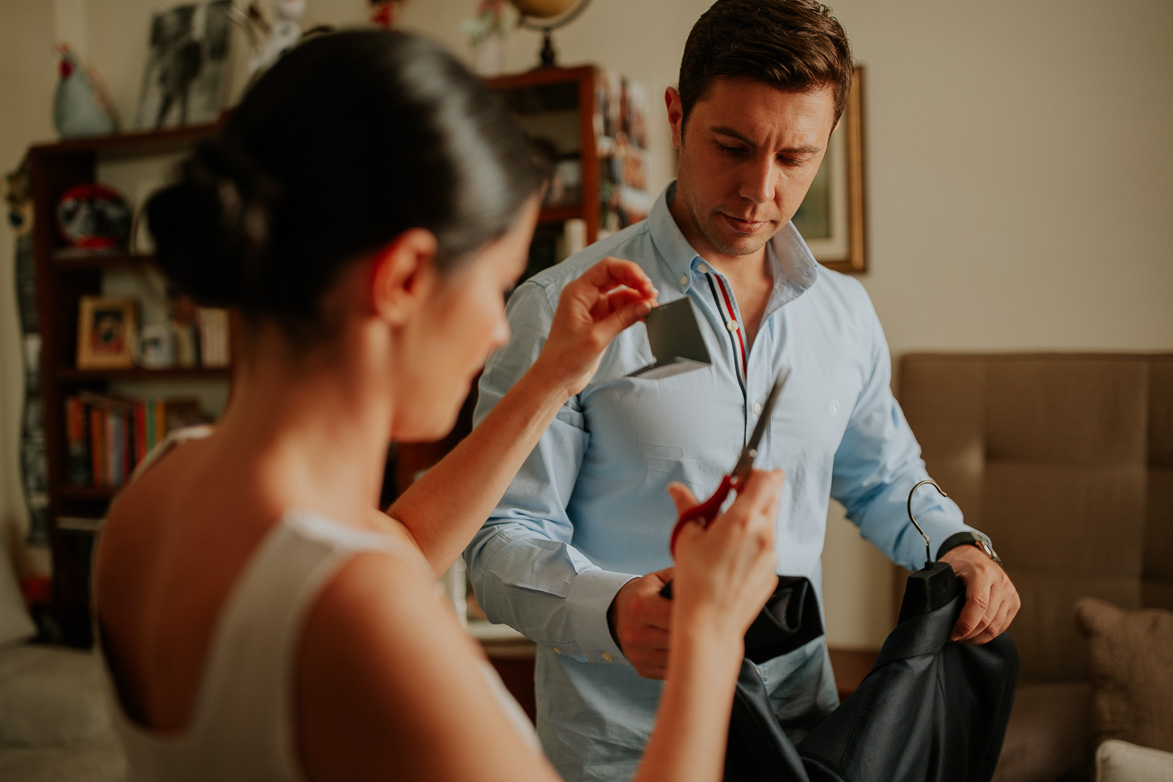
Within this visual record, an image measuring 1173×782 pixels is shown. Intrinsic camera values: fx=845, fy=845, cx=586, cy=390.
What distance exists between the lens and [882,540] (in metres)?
1.40

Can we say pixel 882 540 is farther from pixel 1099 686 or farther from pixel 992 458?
pixel 992 458

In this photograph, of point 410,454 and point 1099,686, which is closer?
point 1099,686

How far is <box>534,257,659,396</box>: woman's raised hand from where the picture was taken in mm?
1006

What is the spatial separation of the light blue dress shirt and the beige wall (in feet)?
4.09

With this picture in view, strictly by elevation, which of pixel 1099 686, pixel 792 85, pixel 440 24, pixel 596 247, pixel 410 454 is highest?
pixel 440 24

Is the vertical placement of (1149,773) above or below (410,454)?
below

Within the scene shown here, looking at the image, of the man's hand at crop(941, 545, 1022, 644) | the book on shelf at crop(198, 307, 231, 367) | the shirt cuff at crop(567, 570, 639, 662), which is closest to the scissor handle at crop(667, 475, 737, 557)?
the shirt cuff at crop(567, 570, 639, 662)

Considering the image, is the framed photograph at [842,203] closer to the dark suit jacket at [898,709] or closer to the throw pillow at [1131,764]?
the throw pillow at [1131,764]

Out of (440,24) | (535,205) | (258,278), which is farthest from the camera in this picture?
(440,24)

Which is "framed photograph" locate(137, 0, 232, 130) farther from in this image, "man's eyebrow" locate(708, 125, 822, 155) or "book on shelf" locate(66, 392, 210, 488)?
"man's eyebrow" locate(708, 125, 822, 155)

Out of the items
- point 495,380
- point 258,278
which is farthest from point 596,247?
point 258,278

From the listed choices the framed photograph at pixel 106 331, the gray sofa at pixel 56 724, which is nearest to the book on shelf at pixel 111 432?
the framed photograph at pixel 106 331

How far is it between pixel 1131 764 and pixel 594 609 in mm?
1241

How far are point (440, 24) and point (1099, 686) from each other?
9.09ft
